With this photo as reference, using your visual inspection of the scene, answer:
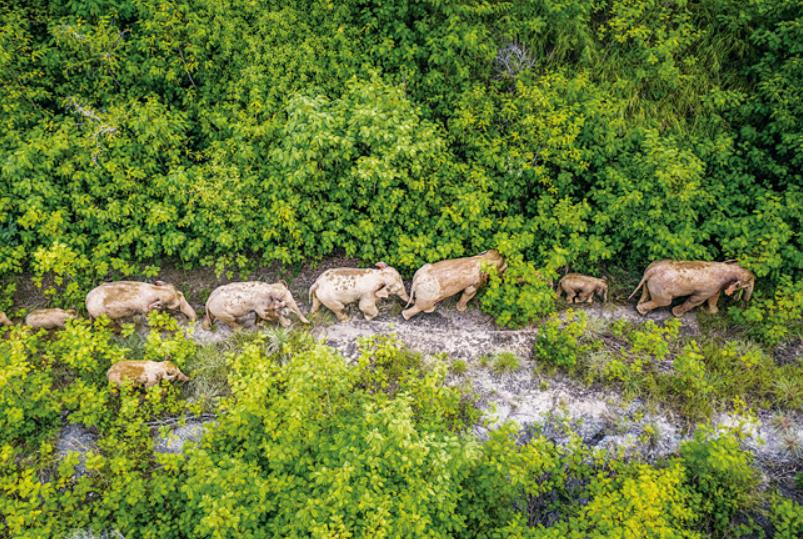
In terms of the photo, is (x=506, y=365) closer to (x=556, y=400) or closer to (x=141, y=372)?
(x=556, y=400)

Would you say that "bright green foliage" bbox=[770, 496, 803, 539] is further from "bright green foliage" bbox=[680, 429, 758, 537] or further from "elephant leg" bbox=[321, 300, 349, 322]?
"elephant leg" bbox=[321, 300, 349, 322]

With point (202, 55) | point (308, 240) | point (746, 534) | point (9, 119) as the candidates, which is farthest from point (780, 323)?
point (9, 119)

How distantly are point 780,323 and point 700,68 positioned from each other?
594cm

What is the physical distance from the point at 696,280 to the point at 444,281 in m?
4.65

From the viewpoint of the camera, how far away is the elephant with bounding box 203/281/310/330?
8859mm

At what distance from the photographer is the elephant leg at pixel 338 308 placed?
9.09 m

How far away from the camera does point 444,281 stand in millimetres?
9031

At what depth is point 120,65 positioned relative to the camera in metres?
10.4

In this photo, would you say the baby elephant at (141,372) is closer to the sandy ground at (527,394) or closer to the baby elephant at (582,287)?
the sandy ground at (527,394)

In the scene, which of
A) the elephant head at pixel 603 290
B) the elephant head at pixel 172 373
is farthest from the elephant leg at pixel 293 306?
the elephant head at pixel 603 290

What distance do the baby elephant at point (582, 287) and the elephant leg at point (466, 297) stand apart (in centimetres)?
181

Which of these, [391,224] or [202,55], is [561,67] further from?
[202,55]

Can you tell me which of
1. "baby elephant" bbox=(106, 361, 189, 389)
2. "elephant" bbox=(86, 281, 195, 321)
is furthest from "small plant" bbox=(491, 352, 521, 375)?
"elephant" bbox=(86, 281, 195, 321)

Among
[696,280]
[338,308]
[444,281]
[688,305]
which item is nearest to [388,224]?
[444,281]
